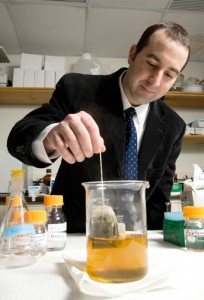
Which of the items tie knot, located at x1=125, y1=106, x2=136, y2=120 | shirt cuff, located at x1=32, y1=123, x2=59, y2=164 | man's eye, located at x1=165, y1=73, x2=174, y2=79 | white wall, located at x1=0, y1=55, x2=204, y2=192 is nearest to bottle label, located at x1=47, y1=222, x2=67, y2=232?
shirt cuff, located at x1=32, y1=123, x2=59, y2=164

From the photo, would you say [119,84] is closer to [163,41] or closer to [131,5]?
[163,41]

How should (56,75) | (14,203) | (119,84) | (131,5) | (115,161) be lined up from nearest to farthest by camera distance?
1. (14,203)
2. (115,161)
3. (119,84)
4. (131,5)
5. (56,75)

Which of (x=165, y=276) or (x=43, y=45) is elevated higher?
(x=43, y=45)

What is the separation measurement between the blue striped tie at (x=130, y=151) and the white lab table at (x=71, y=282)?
0.50 metres

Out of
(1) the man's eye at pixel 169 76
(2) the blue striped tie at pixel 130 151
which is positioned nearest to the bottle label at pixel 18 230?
(2) the blue striped tie at pixel 130 151

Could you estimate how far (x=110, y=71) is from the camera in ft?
10.2

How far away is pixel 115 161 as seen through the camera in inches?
44.9

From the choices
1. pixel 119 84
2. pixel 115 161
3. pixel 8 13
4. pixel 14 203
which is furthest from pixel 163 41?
pixel 8 13

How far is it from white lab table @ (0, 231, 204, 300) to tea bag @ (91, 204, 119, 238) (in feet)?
0.30

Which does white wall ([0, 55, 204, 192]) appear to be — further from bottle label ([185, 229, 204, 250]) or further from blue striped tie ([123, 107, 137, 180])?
bottle label ([185, 229, 204, 250])

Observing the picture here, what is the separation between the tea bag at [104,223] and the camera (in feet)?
1.62

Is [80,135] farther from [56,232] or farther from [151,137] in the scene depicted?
[151,137]

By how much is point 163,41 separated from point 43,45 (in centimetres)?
208

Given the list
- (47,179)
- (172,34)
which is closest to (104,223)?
(172,34)
